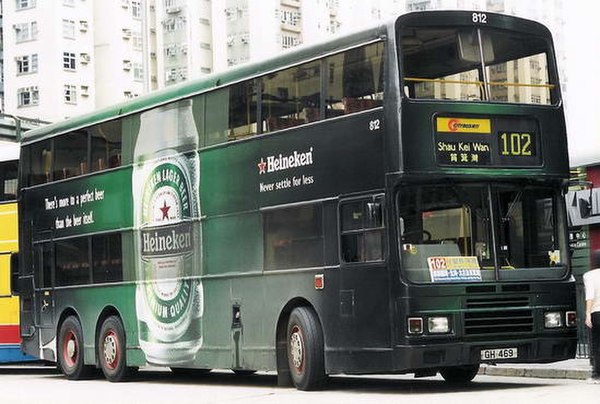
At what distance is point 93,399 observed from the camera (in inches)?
664

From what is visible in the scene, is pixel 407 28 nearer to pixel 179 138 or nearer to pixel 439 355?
pixel 439 355

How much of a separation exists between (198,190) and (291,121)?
2657 mm

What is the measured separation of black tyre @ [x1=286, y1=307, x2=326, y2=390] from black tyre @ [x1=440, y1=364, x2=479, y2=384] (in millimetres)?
1993

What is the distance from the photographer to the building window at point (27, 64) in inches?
3373

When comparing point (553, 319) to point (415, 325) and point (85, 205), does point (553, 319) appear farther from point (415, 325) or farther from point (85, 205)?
point (85, 205)

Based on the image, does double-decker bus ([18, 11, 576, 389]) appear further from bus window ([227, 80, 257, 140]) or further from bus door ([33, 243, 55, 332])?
bus door ([33, 243, 55, 332])

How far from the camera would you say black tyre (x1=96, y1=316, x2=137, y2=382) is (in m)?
21.4

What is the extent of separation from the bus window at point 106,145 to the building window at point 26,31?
65856 mm

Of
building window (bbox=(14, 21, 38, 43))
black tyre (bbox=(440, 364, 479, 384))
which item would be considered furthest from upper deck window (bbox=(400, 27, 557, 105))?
building window (bbox=(14, 21, 38, 43))

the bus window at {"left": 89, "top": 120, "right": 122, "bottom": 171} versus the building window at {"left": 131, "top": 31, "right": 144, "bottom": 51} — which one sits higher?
the building window at {"left": 131, "top": 31, "right": 144, "bottom": 51}

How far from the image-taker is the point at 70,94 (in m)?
85.3

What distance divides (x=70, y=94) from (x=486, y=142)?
72.2 metres

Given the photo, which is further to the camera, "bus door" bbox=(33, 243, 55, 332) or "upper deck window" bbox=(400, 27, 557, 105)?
"bus door" bbox=(33, 243, 55, 332)

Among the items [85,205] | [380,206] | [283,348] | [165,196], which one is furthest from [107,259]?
[380,206]
